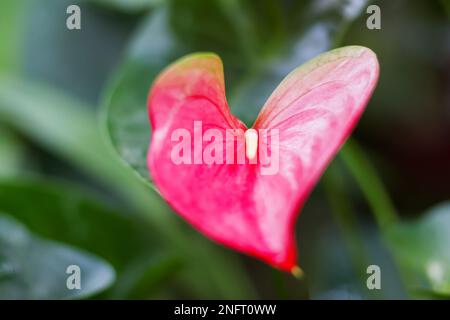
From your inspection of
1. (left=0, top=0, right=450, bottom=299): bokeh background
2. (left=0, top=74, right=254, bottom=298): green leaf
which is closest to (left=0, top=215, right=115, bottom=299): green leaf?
(left=0, top=0, right=450, bottom=299): bokeh background

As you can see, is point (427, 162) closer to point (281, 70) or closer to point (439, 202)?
point (439, 202)

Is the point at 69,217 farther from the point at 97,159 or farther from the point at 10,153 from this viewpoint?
the point at 10,153

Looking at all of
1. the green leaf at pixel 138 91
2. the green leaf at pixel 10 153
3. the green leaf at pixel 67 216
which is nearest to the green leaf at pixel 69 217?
the green leaf at pixel 67 216

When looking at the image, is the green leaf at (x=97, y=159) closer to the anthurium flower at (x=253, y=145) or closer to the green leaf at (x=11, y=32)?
the green leaf at (x=11, y=32)

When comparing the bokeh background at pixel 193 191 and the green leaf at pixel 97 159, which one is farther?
the green leaf at pixel 97 159

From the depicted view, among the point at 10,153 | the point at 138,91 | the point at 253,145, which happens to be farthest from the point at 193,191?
the point at 10,153

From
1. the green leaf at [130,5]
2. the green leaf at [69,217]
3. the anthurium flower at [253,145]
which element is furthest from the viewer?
the green leaf at [130,5]

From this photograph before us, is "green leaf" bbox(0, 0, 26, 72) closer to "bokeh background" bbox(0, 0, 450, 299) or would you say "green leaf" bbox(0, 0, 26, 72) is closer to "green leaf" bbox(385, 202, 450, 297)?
"bokeh background" bbox(0, 0, 450, 299)
